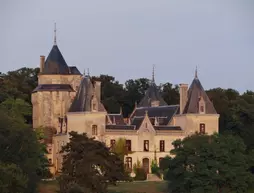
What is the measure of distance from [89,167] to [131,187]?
822cm

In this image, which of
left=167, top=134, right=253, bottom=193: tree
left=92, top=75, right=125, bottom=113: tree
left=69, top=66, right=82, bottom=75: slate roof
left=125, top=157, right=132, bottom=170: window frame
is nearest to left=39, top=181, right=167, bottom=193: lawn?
left=167, top=134, right=253, bottom=193: tree

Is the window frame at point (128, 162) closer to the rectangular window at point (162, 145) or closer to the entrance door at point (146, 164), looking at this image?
the entrance door at point (146, 164)

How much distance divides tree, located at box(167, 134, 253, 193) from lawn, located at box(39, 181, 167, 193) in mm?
2700

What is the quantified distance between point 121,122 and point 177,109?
377 centimetres

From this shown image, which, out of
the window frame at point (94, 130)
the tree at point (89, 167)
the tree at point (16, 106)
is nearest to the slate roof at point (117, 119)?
the window frame at point (94, 130)

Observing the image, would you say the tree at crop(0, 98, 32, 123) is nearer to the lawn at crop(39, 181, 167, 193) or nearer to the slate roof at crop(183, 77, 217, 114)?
the lawn at crop(39, 181, 167, 193)

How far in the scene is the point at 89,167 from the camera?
216ft

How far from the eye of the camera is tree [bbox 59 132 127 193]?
65.0m

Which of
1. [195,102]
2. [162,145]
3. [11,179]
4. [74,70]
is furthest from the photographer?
[74,70]

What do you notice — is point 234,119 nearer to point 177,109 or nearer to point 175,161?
point 177,109

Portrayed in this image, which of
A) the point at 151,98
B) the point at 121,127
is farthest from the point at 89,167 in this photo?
the point at 151,98

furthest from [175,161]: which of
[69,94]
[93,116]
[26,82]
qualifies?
[26,82]

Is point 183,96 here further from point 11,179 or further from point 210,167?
point 11,179

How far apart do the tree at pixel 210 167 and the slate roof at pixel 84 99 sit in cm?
1264
